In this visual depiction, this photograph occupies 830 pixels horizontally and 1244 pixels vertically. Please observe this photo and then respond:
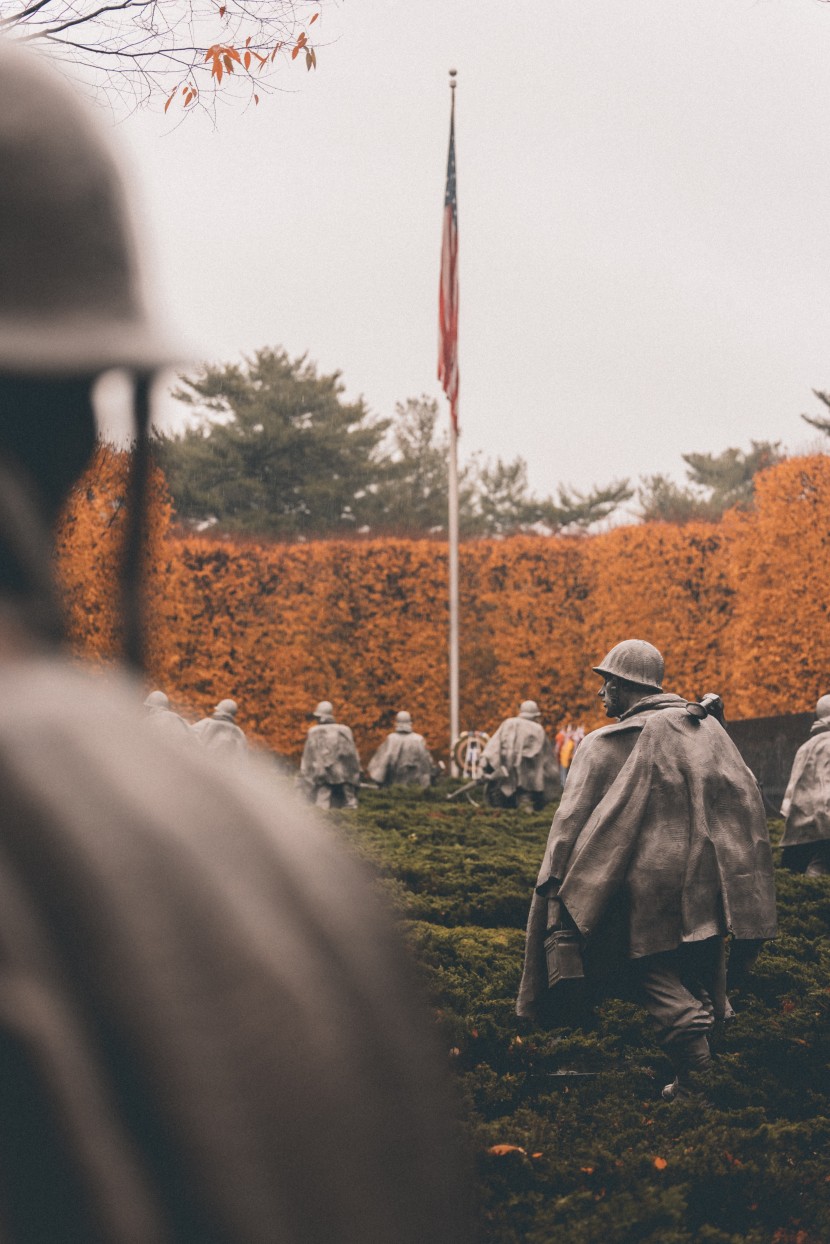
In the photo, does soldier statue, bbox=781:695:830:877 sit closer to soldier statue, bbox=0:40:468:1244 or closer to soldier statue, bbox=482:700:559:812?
soldier statue, bbox=482:700:559:812

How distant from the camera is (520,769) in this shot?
2177 centimetres

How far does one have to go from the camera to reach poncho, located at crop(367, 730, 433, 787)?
25.1 meters

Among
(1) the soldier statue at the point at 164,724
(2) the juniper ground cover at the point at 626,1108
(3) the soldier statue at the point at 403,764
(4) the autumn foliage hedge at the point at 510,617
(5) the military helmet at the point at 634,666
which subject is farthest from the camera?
(4) the autumn foliage hedge at the point at 510,617

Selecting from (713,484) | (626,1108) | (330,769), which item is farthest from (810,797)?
(713,484)

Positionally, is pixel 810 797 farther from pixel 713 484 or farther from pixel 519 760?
pixel 713 484

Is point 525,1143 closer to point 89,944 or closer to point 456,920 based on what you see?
point 456,920

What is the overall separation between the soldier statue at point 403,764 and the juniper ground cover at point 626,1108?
13.9 metres

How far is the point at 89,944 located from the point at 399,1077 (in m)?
0.19

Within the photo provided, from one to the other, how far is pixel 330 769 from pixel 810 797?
29.3ft

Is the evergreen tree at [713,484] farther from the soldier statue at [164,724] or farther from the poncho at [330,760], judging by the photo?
the soldier statue at [164,724]

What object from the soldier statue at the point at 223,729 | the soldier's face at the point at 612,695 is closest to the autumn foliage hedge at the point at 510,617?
the soldier statue at the point at 223,729

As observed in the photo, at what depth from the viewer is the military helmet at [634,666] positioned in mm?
7426

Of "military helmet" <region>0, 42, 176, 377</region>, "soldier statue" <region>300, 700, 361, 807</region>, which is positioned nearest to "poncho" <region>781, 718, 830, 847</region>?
"soldier statue" <region>300, 700, 361, 807</region>

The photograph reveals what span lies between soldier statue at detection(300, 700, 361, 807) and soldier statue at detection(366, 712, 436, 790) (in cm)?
343
